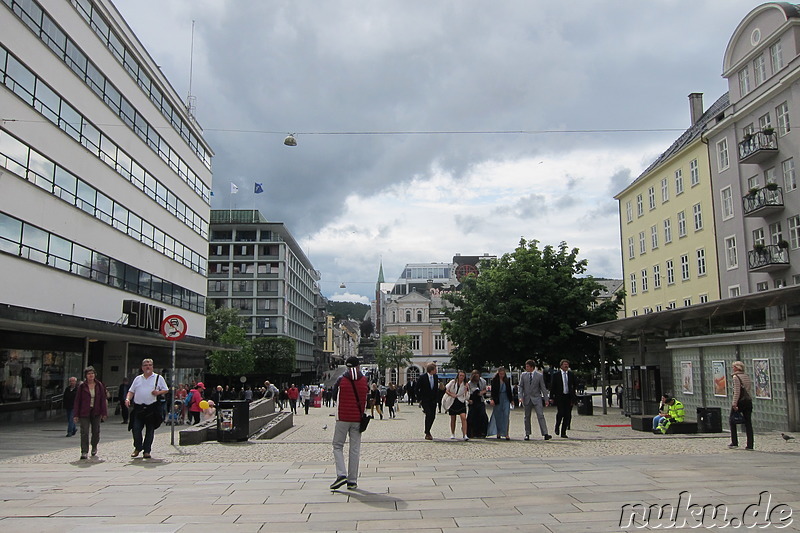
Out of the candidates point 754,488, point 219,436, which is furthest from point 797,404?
point 219,436

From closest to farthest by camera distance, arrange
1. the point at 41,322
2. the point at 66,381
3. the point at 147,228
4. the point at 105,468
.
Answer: the point at 105,468
the point at 41,322
the point at 66,381
the point at 147,228

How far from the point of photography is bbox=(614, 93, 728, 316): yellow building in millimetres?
38906

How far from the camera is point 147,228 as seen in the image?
113ft

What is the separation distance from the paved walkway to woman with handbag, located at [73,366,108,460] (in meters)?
0.40

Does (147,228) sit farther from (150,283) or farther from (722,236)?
(722,236)

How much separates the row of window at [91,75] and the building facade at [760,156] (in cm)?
3106

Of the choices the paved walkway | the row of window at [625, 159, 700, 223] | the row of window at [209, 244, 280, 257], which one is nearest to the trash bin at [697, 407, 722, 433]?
the paved walkway

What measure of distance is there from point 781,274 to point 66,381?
110 feet

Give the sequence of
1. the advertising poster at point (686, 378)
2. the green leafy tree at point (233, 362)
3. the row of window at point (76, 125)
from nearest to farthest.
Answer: the advertising poster at point (686, 378) < the row of window at point (76, 125) < the green leafy tree at point (233, 362)

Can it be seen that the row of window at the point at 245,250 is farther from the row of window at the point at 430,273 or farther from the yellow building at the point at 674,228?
the yellow building at the point at 674,228

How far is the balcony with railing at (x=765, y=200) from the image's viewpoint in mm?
31875

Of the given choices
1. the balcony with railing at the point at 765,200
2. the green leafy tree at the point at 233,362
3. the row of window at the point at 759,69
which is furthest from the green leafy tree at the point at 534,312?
the green leafy tree at the point at 233,362

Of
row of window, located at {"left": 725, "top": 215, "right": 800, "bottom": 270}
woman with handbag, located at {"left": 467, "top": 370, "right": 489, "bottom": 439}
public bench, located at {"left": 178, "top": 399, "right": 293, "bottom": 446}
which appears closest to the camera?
public bench, located at {"left": 178, "top": 399, "right": 293, "bottom": 446}

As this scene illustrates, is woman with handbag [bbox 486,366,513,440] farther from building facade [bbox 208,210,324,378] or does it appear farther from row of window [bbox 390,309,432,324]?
building facade [bbox 208,210,324,378]
